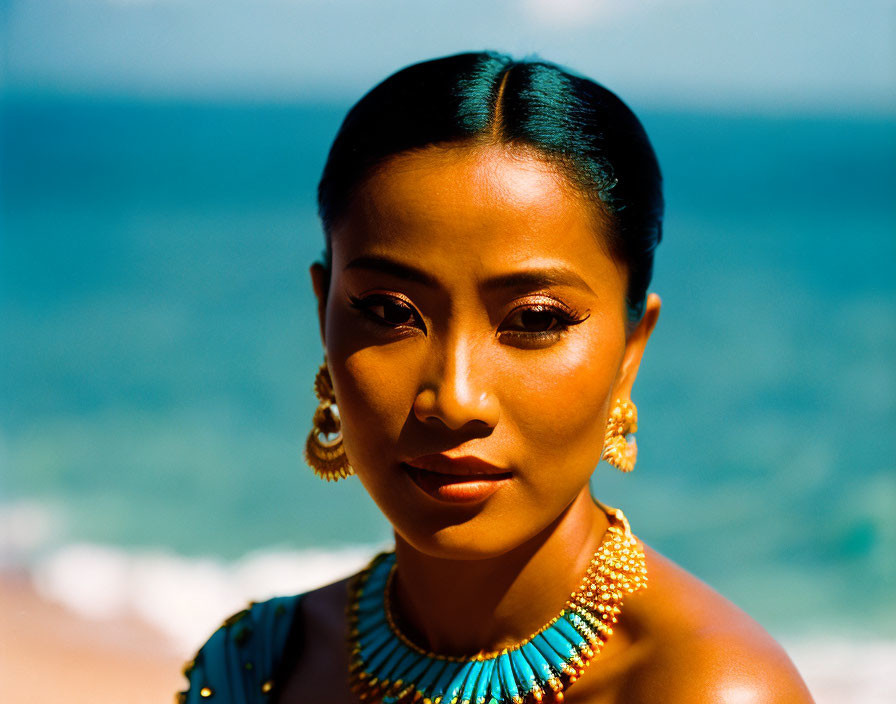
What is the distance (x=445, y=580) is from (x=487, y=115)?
91cm

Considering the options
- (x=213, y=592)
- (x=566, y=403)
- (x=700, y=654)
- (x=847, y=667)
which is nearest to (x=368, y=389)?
(x=566, y=403)

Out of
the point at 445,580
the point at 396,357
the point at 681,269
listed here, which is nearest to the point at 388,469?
the point at 396,357

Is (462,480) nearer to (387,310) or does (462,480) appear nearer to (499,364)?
(499,364)

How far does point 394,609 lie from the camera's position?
2.40m

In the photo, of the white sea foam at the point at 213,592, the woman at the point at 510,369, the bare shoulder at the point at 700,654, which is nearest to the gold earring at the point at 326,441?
the woman at the point at 510,369

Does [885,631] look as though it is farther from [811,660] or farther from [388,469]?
[388,469]

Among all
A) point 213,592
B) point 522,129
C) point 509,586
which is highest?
point 213,592

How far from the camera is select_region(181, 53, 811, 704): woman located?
1852 mm

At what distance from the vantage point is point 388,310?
1.94m

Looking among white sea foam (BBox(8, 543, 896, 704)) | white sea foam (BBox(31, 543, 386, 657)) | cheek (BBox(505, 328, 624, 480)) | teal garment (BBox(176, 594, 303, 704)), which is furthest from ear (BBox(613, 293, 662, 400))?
white sea foam (BBox(31, 543, 386, 657))

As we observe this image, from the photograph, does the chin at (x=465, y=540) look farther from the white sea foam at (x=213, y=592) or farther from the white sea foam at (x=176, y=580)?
the white sea foam at (x=176, y=580)

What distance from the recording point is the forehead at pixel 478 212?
1.83m

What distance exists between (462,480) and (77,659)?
4.77 metres

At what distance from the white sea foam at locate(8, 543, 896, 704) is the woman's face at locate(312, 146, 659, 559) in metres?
4.63
